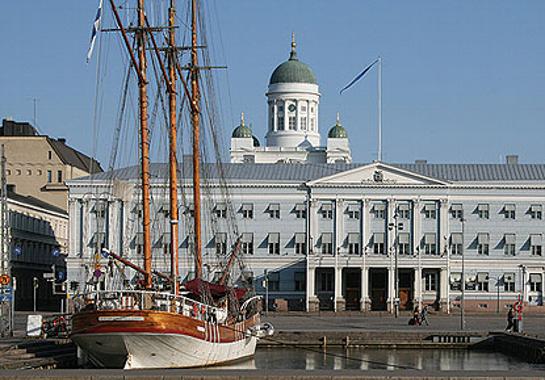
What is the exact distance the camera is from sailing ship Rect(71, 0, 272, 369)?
171ft

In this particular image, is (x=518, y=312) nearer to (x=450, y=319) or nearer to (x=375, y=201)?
(x=450, y=319)

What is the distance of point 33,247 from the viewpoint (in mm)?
138625

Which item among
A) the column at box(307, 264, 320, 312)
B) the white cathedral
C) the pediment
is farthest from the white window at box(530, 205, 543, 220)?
the white cathedral

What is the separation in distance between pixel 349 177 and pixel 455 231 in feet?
35.5

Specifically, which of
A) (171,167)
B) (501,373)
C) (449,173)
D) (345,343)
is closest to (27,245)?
(449,173)

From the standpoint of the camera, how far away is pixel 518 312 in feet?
269

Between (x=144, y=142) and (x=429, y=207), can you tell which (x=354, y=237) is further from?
(x=144, y=142)

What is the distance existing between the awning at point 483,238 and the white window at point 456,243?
5.33 ft

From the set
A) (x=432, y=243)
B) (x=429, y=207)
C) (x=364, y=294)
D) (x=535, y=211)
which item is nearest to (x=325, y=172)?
(x=429, y=207)

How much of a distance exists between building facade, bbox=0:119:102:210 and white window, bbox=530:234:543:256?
56743 mm

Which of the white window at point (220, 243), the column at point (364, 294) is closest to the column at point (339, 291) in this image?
the column at point (364, 294)

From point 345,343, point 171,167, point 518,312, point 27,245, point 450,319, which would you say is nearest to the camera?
point 171,167

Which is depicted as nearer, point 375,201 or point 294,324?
point 294,324

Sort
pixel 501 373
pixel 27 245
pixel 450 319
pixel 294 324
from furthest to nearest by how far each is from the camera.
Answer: pixel 27 245
pixel 450 319
pixel 294 324
pixel 501 373
